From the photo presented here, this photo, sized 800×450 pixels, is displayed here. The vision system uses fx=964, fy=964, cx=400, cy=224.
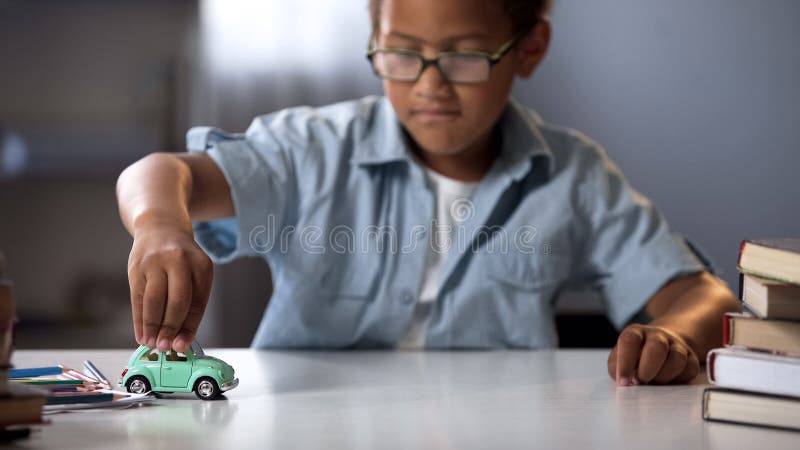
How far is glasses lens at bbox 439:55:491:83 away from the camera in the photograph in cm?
108

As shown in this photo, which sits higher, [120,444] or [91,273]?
[120,444]

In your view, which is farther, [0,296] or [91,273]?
[91,273]

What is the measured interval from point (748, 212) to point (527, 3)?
1.46 metres

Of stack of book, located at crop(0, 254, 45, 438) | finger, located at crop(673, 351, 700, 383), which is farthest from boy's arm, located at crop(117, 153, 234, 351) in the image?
finger, located at crop(673, 351, 700, 383)

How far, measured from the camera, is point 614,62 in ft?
8.13

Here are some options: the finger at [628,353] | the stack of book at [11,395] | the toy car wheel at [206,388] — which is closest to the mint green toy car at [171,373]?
the toy car wheel at [206,388]

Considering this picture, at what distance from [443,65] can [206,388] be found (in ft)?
1.73

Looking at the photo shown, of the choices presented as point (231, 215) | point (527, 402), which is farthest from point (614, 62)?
point (527, 402)

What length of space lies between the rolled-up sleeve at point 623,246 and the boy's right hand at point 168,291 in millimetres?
631

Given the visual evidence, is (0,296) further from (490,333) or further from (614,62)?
(614,62)

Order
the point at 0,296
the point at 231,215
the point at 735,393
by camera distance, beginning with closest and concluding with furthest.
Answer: the point at 0,296 < the point at 735,393 < the point at 231,215

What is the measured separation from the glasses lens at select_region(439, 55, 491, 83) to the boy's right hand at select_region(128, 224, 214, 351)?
462mm

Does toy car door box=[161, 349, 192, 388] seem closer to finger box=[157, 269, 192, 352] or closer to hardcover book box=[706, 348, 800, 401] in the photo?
finger box=[157, 269, 192, 352]

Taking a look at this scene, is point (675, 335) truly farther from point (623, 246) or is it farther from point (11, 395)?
point (11, 395)
